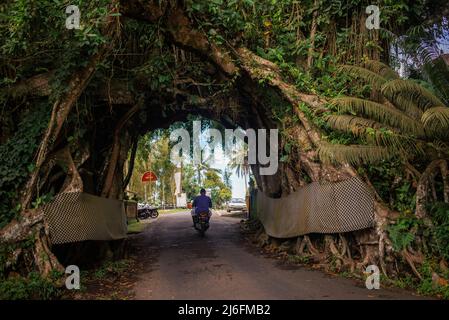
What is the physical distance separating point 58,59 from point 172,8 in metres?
2.63

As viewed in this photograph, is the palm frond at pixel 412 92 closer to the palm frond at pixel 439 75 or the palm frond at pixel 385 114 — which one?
the palm frond at pixel 385 114

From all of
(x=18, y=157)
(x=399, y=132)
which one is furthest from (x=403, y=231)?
(x=18, y=157)

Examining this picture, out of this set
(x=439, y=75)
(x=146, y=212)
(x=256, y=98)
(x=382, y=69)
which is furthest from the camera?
(x=146, y=212)

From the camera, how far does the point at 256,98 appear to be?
440 inches

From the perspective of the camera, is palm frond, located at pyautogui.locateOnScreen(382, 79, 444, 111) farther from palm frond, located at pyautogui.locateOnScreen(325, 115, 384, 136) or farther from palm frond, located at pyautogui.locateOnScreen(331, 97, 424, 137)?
palm frond, located at pyautogui.locateOnScreen(325, 115, 384, 136)

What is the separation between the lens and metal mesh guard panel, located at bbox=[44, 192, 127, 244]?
803 cm

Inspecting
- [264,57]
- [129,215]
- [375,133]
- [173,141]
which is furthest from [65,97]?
[129,215]

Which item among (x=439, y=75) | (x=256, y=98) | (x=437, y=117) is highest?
(x=256, y=98)

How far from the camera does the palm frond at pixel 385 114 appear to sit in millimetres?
7332

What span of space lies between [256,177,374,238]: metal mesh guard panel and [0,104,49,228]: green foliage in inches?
226

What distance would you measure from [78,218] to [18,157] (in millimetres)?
1683

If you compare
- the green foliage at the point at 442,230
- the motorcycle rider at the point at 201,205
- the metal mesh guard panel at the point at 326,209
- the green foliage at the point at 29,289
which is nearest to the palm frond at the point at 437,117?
the green foliage at the point at 442,230

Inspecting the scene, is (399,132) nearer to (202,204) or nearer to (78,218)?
(78,218)

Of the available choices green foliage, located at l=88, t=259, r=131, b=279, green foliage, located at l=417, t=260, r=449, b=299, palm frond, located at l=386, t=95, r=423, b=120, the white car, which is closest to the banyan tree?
palm frond, located at l=386, t=95, r=423, b=120
